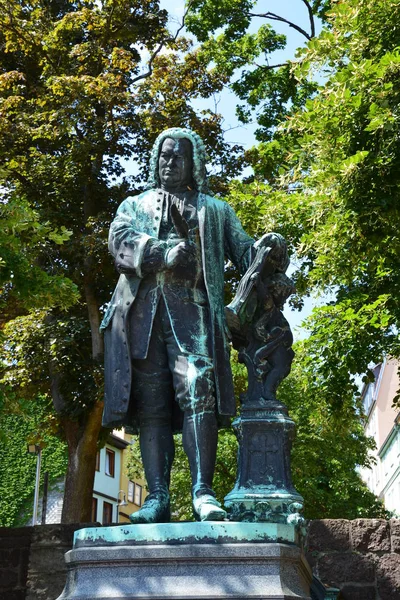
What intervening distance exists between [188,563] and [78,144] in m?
14.3

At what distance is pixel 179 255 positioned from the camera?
4820 millimetres

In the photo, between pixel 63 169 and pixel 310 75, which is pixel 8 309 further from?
pixel 310 75

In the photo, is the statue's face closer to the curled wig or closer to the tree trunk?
the curled wig

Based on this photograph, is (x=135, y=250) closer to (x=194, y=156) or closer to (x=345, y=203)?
(x=194, y=156)

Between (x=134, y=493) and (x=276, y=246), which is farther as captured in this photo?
(x=134, y=493)

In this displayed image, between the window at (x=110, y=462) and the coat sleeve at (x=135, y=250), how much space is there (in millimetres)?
40874

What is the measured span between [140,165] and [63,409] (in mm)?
5091

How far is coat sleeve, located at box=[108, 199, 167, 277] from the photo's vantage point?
4898mm

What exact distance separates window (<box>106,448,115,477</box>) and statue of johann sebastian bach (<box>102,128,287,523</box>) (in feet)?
134

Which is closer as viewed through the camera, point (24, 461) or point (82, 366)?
point (82, 366)

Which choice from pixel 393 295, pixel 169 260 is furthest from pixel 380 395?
pixel 169 260

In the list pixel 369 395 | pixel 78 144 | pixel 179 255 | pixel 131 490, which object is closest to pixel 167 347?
pixel 179 255

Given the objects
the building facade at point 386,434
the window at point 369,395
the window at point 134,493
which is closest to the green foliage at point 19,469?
the window at point 134,493

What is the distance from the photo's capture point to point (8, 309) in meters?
17.5
